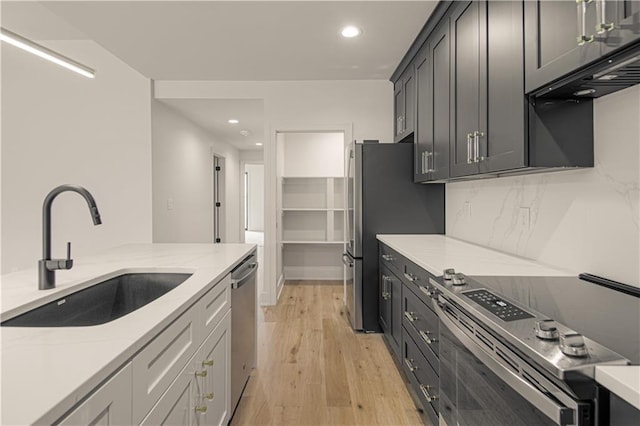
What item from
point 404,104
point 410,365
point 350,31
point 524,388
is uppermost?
point 350,31

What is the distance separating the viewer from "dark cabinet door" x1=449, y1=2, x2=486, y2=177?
1.89 meters

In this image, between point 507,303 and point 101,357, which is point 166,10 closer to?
point 101,357

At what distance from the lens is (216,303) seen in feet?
5.17

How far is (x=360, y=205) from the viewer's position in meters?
3.16

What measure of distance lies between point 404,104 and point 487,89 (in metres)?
1.71

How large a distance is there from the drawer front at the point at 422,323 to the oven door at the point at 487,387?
0.59ft

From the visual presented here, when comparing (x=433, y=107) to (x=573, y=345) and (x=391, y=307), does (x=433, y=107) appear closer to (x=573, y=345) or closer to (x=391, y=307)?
(x=391, y=307)

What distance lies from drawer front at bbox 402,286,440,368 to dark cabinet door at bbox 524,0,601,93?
1095mm

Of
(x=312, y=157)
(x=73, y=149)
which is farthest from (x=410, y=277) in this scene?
(x=73, y=149)

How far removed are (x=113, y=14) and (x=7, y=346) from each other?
2.63 m

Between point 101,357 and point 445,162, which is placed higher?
point 445,162

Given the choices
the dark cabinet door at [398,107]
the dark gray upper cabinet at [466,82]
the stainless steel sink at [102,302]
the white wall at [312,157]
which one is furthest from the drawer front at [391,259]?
the white wall at [312,157]

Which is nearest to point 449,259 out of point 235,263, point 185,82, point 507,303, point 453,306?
point 453,306

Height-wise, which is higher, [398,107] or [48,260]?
[398,107]
